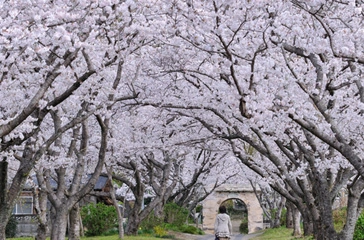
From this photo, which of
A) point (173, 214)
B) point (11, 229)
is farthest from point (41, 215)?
point (173, 214)

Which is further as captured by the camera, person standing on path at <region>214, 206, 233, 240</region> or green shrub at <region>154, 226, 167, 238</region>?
green shrub at <region>154, 226, 167, 238</region>

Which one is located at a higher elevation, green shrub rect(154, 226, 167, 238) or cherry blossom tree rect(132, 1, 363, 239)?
cherry blossom tree rect(132, 1, 363, 239)

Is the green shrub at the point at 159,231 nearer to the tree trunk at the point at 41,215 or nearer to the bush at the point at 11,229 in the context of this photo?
the bush at the point at 11,229

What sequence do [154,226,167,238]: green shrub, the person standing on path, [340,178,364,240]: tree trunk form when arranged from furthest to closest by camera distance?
[154,226,167,238]: green shrub, the person standing on path, [340,178,364,240]: tree trunk

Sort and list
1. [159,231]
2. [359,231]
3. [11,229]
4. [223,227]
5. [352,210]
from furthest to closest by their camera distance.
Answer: [11,229] < [159,231] < [359,231] < [223,227] < [352,210]

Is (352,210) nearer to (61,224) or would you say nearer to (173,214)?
(61,224)

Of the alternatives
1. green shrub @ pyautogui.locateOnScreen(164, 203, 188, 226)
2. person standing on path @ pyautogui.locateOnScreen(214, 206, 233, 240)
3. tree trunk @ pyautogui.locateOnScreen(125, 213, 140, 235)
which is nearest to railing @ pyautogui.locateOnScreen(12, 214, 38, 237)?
green shrub @ pyautogui.locateOnScreen(164, 203, 188, 226)

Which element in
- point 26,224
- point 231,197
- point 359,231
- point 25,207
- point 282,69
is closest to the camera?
point 282,69

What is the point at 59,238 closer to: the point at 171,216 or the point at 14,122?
the point at 14,122

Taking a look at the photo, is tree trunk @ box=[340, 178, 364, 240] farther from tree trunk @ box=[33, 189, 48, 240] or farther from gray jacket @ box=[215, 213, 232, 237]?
tree trunk @ box=[33, 189, 48, 240]

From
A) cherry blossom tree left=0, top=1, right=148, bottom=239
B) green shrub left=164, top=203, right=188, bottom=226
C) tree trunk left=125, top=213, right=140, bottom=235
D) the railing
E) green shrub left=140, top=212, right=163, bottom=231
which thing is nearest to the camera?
cherry blossom tree left=0, top=1, right=148, bottom=239

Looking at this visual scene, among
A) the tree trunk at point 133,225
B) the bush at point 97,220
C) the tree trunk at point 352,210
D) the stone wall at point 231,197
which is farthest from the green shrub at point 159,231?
the stone wall at point 231,197

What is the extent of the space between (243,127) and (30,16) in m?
5.93

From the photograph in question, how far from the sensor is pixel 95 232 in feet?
76.5
